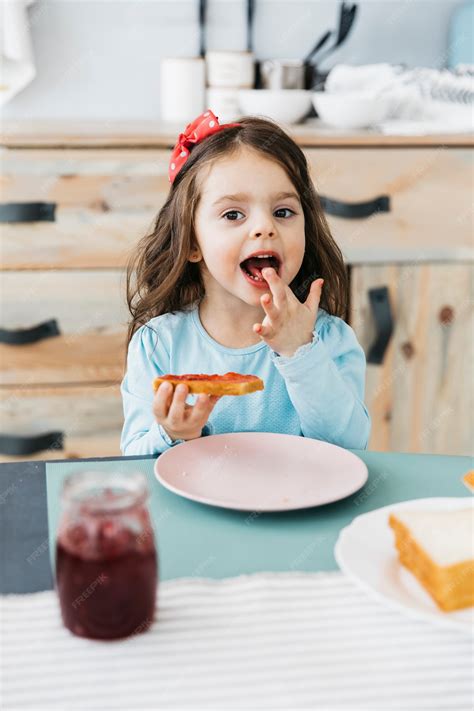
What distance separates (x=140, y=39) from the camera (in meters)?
2.49

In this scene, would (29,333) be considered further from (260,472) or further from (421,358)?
(260,472)

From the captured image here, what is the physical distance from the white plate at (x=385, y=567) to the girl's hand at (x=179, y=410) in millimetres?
333

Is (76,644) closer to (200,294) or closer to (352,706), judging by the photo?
(352,706)

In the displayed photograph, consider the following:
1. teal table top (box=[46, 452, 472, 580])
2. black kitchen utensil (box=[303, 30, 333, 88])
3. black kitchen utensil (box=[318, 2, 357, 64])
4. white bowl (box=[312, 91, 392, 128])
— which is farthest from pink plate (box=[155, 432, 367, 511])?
black kitchen utensil (box=[318, 2, 357, 64])

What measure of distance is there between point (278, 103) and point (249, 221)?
106 centimetres

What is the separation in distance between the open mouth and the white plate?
0.59m

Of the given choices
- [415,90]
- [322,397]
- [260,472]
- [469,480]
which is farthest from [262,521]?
[415,90]

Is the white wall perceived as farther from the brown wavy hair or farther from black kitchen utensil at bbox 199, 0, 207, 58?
the brown wavy hair

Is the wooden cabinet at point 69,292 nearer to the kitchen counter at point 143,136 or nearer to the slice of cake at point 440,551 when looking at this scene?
the kitchen counter at point 143,136

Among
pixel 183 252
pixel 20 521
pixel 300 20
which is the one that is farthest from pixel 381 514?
pixel 300 20

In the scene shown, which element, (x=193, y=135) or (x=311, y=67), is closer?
(x=193, y=135)

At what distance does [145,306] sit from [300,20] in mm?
1485

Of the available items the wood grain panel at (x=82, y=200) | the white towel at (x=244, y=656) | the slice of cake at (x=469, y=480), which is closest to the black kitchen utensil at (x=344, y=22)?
the wood grain panel at (x=82, y=200)

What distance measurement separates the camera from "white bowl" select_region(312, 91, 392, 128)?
2186 millimetres
